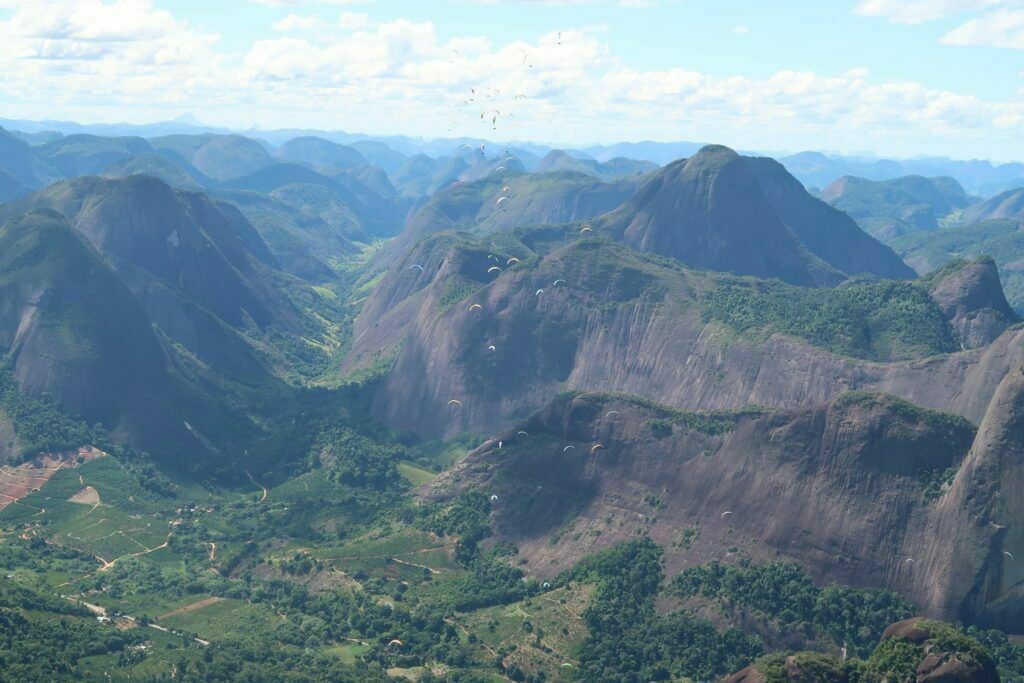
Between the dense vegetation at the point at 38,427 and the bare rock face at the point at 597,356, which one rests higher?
the bare rock face at the point at 597,356

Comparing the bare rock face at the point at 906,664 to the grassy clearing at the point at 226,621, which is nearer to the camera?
the bare rock face at the point at 906,664

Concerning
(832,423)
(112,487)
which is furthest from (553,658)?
(112,487)

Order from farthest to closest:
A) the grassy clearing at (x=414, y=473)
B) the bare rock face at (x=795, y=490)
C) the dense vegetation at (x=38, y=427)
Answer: the grassy clearing at (x=414, y=473)
the dense vegetation at (x=38, y=427)
the bare rock face at (x=795, y=490)

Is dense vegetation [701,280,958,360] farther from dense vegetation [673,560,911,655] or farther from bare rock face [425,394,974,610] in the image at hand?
dense vegetation [673,560,911,655]

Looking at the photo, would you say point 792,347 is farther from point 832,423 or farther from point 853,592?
point 853,592

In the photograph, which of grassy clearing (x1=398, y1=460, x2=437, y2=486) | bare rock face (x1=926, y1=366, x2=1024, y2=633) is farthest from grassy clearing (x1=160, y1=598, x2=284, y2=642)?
bare rock face (x1=926, y1=366, x2=1024, y2=633)

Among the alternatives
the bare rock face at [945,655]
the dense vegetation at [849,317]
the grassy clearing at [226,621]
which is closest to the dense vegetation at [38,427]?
the grassy clearing at [226,621]

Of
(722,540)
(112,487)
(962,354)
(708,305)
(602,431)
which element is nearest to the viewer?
(722,540)

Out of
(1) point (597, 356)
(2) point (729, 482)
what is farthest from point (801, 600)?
(1) point (597, 356)

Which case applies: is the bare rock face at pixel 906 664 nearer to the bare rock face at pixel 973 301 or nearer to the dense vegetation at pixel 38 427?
the dense vegetation at pixel 38 427
